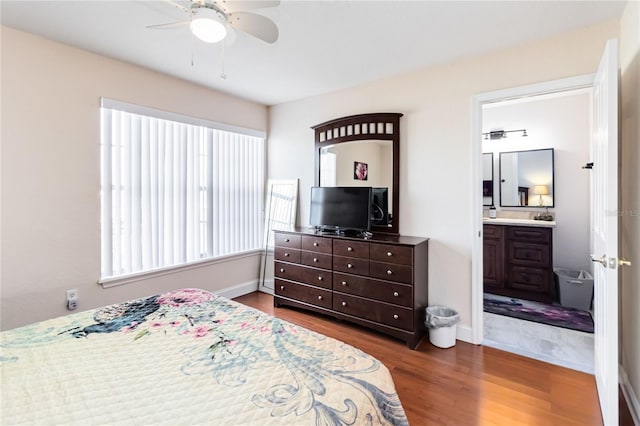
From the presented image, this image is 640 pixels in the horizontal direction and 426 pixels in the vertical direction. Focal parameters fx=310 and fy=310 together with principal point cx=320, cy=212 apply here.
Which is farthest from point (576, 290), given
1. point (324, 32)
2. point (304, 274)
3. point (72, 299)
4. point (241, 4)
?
point (72, 299)

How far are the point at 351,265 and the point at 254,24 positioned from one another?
82.6 inches

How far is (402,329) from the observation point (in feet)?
8.83

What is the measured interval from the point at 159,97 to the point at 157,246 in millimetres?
1527

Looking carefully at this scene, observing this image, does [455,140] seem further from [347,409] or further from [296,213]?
[347,409]

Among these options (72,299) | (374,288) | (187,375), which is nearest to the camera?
(187,375)

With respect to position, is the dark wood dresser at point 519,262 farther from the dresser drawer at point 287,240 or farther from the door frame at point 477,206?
the dresser drawer at point 287,240

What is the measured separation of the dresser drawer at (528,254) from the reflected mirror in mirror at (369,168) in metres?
1.84

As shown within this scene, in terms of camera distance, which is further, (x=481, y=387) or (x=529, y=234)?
(x=529, y=234)

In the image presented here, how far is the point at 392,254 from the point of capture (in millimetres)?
2730

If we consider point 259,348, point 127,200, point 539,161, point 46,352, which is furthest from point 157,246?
point 539,161

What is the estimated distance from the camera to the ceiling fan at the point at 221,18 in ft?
5.11

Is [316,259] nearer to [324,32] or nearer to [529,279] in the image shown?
[324,32]

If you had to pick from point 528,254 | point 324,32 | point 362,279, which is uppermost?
point 324,32

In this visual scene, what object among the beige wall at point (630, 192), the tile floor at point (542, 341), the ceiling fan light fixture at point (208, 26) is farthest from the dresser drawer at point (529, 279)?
the ceiling fan light fixture at point (208, 26)
